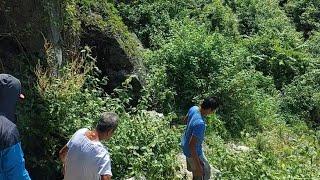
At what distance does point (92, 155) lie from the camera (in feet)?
14.3

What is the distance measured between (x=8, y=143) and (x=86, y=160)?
81 centimetres

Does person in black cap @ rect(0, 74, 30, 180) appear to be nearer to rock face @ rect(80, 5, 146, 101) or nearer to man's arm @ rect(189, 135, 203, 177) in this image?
man's arm @ rect(189, 135, 203, 177)

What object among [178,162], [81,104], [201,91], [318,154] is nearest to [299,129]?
[201,91]

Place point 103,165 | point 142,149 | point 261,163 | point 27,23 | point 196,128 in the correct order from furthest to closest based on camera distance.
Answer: point 27,23 → point 142,149 → point 261,163 → point 196,128 → point 103,165

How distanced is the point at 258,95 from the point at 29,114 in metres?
7.12

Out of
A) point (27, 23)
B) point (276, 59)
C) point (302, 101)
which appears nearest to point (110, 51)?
point (27, 23)

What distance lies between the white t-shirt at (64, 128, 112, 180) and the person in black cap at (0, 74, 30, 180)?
621 millimetres

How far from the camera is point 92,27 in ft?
34.6

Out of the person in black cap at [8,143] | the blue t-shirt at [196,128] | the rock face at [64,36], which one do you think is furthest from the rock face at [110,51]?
the person in black cap at [8,143]

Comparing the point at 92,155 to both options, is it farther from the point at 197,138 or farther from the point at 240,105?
the point at 240,105

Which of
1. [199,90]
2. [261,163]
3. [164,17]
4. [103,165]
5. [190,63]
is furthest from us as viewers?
[164,17]

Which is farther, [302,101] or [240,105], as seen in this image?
[302,101]

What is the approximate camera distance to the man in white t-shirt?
4348mm

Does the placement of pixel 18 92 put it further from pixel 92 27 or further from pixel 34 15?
pixel 92 27
